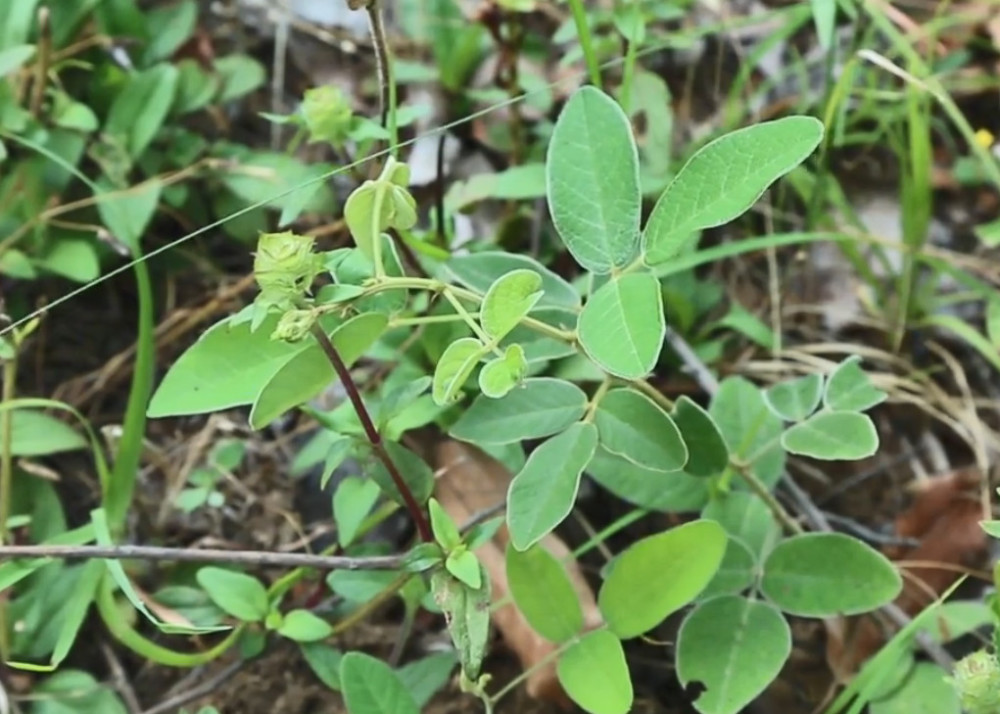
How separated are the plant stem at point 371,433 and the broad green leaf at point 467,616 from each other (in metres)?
0.08

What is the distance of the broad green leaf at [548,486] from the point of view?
0.69 meters

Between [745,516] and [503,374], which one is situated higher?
[503,374]

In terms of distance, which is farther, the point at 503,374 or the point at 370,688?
the point at 370,688

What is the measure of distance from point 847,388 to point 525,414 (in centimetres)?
26

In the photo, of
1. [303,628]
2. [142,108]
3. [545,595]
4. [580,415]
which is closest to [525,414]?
[580,415]

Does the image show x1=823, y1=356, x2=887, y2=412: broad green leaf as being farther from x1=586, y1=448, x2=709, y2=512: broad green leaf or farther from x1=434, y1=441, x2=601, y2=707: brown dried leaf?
x1=434, y1=441, x2=601, y2=707: brown dried leaf

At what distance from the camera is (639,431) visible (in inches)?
29.1

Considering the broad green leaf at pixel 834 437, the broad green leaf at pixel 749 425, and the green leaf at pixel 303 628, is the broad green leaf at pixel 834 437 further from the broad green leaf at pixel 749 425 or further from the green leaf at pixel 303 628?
the green leaf at pixel 303 628

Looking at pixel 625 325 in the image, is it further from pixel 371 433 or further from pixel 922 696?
pixel 922 696

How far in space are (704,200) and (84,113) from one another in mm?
676

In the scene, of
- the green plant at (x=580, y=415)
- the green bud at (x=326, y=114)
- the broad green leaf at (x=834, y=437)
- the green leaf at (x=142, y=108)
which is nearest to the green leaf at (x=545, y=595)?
the green plant at (x=580, y=415)

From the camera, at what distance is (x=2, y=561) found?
2.58 feet

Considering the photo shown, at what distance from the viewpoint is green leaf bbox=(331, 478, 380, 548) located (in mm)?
817

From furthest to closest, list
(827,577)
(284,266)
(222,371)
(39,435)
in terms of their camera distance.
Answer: (39,435) < (827,577) < (222,371) < (284,266)
